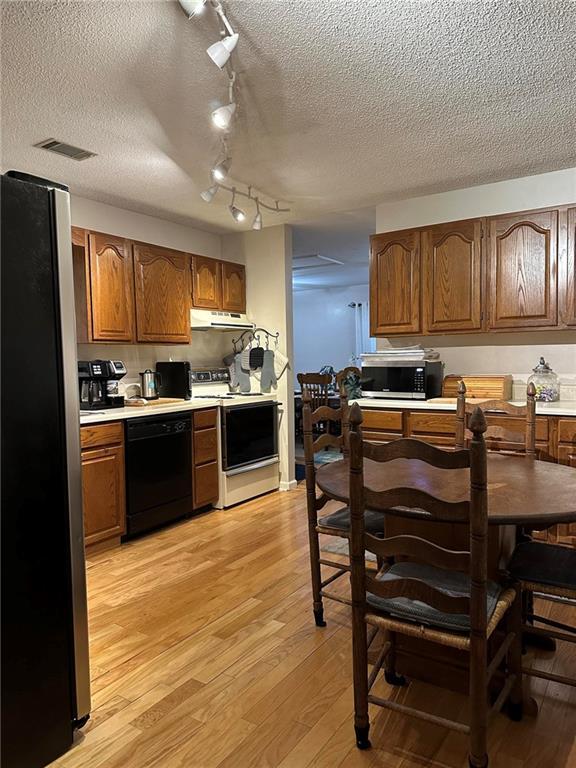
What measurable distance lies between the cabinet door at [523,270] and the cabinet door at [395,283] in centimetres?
55

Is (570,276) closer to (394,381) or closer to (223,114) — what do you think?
(394,381)

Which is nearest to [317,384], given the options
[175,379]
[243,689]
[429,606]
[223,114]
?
[175,379]

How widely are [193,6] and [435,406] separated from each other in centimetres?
271

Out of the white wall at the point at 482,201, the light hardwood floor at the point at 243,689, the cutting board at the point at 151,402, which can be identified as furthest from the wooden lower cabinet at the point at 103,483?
the white wall at the point at 482,201

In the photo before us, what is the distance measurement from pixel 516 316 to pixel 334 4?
2.43 m

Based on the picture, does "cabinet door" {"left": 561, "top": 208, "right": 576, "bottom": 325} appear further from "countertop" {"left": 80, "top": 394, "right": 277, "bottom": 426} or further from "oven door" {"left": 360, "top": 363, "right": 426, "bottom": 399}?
"countertop" {"left": 80, "top": 394, "right": 277, "bottom": 426}

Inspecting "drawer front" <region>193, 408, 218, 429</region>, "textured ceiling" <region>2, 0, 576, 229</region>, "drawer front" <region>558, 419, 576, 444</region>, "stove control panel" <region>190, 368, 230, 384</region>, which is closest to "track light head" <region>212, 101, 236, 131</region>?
"textured ceiling" <region>2, 0, 576, 229</region>

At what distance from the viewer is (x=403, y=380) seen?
3871 mm

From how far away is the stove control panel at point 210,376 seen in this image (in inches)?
188

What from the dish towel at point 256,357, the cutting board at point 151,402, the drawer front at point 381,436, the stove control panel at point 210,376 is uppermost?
the dish towel at point 256,357

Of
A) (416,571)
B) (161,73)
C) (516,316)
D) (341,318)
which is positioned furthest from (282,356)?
(341,318)

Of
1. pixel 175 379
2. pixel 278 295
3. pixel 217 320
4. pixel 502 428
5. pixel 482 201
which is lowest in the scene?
pixel 502 428

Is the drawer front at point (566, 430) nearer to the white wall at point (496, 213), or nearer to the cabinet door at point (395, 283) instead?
the white wall at point (496, 213)

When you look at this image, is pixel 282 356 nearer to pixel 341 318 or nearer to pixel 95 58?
pixel 95 58
